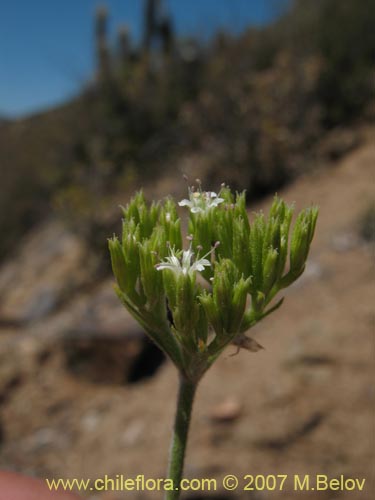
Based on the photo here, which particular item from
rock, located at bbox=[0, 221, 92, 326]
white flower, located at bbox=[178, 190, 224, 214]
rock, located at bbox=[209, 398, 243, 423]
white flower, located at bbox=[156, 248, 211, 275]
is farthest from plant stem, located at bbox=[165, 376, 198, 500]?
rock, located at bbox=[0, 221, 92, 326]

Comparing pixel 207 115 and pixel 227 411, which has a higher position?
pixel 207 115

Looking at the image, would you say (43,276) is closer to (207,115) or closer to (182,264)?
(207,115)

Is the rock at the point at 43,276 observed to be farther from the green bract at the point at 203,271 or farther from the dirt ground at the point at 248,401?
the green bract at the point at 203,271

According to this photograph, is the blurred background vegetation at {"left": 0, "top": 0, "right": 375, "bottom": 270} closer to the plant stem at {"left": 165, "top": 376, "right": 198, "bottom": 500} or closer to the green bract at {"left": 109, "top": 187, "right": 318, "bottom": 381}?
the green bract at {"left": 109, "top": 187, "right": 318, "bottom": 381}

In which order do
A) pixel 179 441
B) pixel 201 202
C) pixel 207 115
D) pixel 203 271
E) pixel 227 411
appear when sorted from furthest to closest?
1. pixel 207 115
2. pixel 227 411
3. pixel 201 202
4. pixel 203 271
5. pixel 179 441

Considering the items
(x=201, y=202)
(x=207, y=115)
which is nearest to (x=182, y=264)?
(x=201, y=202)

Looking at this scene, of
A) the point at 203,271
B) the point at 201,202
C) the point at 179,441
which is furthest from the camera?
the point at 201,202

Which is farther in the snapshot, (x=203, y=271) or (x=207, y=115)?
(x=207, y=115)

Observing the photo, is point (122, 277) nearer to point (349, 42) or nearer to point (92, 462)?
point (92, 462)
